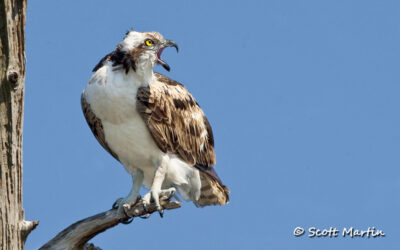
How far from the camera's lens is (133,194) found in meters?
8.69

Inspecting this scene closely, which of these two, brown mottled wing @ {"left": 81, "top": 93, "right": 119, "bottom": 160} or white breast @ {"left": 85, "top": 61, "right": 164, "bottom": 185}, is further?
brown mottled wing @ {"left": 81, "top": 93, "right": 119, "bottom": 160}

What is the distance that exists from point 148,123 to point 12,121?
1.95 m

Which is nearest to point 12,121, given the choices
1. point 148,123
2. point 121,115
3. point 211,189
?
point 121,115

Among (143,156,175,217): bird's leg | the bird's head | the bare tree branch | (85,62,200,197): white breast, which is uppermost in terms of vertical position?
the bird's head

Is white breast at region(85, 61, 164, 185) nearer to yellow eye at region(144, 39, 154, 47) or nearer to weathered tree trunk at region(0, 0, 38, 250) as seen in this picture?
yellow eye at region(144, 39, 154, 47)

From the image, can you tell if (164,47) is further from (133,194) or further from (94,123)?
(133,194)

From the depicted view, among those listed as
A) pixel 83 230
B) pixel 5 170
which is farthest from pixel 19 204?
pixel 83 230

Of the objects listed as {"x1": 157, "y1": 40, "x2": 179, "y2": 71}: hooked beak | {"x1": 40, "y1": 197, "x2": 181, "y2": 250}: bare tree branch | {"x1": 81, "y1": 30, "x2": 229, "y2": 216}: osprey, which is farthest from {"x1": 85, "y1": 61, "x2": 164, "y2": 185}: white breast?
{"x1": 40, "y1": 197, "x2": 181, "y2": 250}: bare tree branch

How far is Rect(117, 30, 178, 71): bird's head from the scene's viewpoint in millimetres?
8195

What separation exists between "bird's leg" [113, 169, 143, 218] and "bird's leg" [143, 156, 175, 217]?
0.28m

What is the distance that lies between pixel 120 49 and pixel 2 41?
2.00 meters

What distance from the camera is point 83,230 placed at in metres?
7.87

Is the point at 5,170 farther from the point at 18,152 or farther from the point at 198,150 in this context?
the point at 198,150

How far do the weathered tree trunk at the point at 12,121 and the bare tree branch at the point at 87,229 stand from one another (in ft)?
2.32
